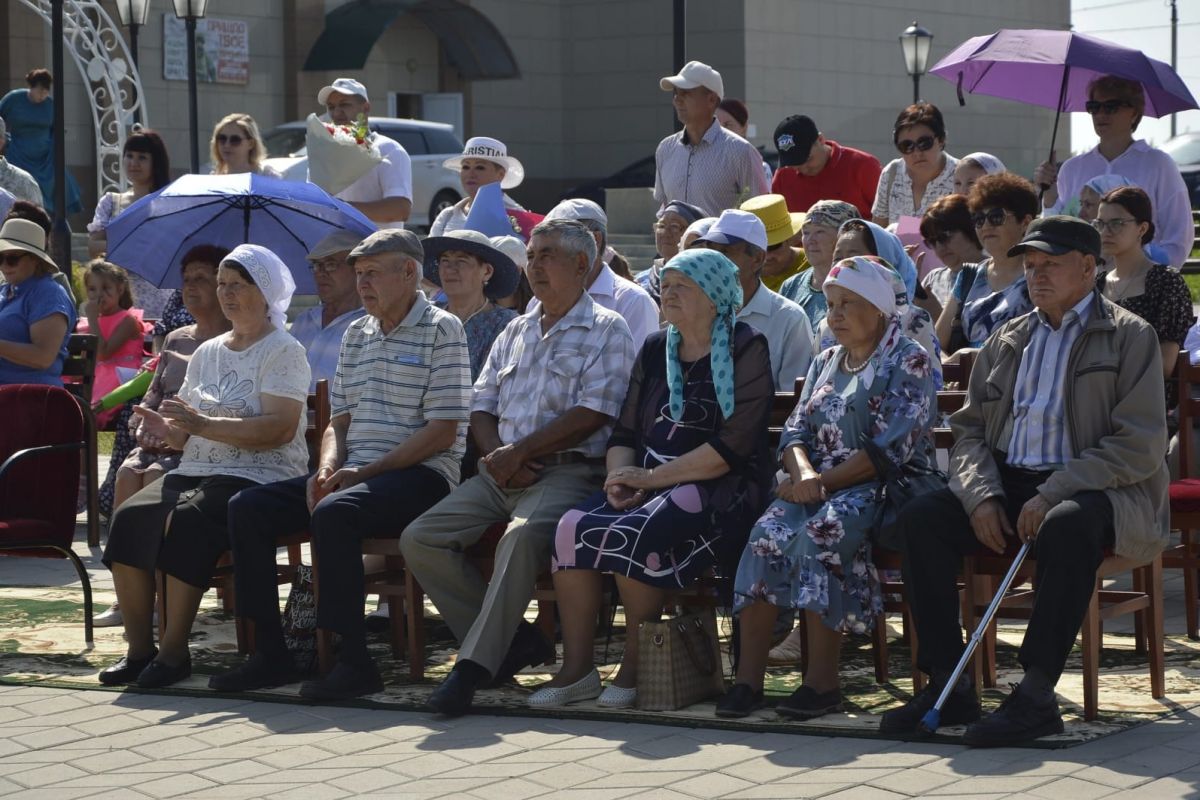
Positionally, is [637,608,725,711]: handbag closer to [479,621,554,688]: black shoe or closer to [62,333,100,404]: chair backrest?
[479,621,554,688]: black shoe

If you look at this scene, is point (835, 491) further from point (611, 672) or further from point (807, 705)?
point (611, 672)

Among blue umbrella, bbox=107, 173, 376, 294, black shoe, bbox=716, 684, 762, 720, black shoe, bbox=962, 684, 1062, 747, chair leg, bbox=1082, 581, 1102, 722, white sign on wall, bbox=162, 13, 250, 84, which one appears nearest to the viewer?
black shoe, bbox=962, 684, 1062, 747

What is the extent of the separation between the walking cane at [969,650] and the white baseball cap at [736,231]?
1.85m

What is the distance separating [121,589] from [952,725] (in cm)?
314

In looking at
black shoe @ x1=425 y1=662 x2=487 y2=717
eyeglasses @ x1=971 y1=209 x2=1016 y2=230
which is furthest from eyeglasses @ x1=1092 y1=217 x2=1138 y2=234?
black shoe @ x1=425 y1=662 x2=487 y2=717

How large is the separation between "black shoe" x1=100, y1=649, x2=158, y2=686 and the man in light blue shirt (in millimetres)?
1580

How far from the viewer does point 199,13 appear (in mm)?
18922

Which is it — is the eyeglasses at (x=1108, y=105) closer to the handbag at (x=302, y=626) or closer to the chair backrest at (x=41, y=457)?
the handbag at (x=302, y=626)

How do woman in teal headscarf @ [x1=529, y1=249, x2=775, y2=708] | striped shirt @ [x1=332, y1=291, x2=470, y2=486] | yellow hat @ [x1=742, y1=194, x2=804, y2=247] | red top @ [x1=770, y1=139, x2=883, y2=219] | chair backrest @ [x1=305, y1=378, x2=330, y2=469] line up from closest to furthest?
1. woman in teal headscarf @ [x1=529, y1=249, x2=775, y2=708]
2. striped shirt @ [x1=332, y1=291, x2=470, y2=486]
3. chair backrest @ [x1=305, y1=378, x2=330, y2=469]
4. yellow hat @ [x1=742, y1=194, x2=804, y2=247]
5. red top @ [x1=770, y1=139, x2=883, y2=219]

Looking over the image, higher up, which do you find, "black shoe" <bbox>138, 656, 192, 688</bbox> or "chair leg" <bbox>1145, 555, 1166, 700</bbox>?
"chair leg" <bbox>1145, 555, 1166, 700</bbox>

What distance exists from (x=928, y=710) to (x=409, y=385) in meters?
2.35

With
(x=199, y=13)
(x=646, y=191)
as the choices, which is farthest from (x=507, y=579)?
(x=646, y=191)

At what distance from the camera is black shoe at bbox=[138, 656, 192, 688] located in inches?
264

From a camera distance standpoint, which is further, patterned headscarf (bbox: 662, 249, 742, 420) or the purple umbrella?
the purple umbrella
